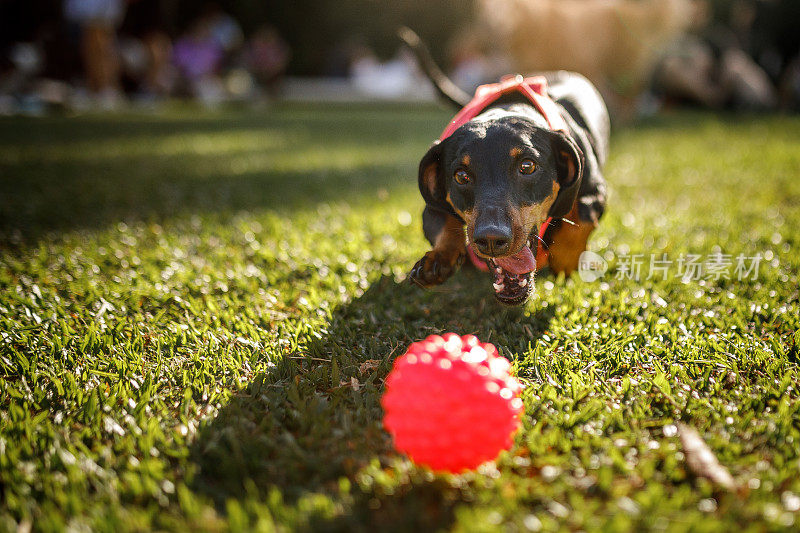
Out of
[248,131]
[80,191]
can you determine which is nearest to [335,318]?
[80,191]

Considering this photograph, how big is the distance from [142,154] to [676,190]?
5040mm

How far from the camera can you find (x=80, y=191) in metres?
4.43

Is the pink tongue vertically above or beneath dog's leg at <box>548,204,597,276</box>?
above

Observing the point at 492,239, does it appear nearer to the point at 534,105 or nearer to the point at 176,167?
the point at 534,105

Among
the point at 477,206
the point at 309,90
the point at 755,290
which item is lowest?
the point at 309,90

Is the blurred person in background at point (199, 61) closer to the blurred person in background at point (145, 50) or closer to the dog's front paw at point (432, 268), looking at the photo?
the blurred person in background at point (145, 50)

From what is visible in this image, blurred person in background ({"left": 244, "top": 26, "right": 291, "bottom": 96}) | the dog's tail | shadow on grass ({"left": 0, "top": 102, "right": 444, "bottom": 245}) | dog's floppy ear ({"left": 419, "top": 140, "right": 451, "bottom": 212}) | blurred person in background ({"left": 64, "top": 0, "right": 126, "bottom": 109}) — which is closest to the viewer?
dog's floppy ear ({"left": 419, "top": 140, "right": 451, "bottom": 212})

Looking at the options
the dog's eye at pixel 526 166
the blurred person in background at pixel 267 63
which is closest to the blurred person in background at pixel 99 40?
the blurred person in background at pixel 267 63

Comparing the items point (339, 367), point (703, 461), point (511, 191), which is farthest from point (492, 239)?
point (703, 461)

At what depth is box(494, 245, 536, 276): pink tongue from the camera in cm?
207

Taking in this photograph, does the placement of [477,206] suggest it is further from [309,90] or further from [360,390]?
[309,90]

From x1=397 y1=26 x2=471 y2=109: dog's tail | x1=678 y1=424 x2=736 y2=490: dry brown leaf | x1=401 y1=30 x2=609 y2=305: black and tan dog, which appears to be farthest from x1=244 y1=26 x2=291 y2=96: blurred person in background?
x1=678 y1=424 x2=736 y2=490: dry brown leaf

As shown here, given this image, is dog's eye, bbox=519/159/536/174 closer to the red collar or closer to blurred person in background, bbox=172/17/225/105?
the red collar

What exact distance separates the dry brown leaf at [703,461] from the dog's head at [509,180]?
0.74m
